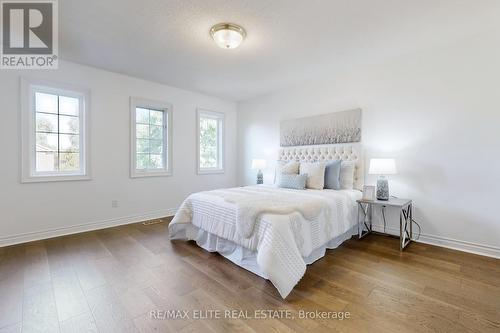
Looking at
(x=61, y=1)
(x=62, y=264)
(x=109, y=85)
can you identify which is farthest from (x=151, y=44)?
(x=62, y=264)

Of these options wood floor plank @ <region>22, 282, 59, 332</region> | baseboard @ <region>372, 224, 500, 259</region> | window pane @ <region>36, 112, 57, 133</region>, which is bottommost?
wood floor plank @ <region>22, 282, 59, 332</region>

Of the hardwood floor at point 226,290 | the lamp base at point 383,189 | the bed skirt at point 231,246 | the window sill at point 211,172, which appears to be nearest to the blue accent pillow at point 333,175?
the lamp base at point 383,189

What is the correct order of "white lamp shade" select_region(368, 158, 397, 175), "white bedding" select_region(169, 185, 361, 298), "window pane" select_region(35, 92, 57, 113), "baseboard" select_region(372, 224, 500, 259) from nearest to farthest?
1. "white bedding" select_region(169, 185, 361, 298)
2. "baseboard" select_region(372, 224, 500, 259)
3. "white lamp shade" select_region(368, 158, 397, 175)
4. "window pane" select_region(35, 92, 57, 113)

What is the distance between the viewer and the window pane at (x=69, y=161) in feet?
10.9

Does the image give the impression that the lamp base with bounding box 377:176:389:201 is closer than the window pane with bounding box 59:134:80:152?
Yes

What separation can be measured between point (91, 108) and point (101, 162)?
33.2 inches

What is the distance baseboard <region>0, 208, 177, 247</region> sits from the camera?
2.88 m

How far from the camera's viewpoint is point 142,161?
13.5 ft

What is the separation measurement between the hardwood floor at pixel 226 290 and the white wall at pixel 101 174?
1.64 feet

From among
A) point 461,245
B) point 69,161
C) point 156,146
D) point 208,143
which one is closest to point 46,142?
point 69,161

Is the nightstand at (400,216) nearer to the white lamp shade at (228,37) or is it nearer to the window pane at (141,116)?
the white lamp shade at (228,37)

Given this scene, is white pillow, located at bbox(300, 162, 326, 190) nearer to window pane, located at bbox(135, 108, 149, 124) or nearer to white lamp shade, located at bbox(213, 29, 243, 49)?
white lamp shade, located at bbox(213, 29, 243, 49)

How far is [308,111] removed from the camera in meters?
4.12

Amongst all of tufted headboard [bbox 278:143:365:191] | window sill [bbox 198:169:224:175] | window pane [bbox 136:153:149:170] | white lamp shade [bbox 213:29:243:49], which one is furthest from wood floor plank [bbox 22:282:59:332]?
tufted headboard [bbox 278:143:365:191]
